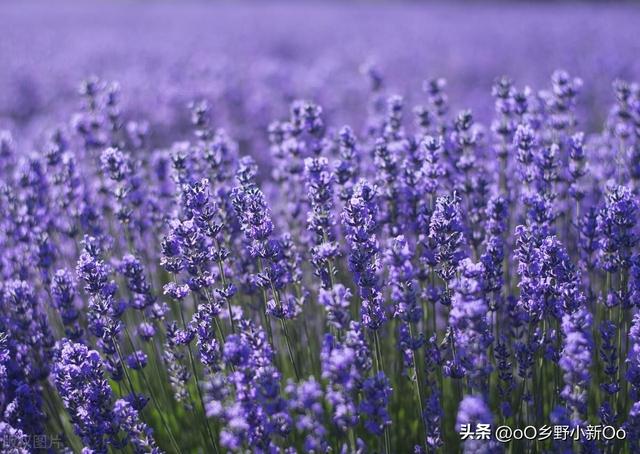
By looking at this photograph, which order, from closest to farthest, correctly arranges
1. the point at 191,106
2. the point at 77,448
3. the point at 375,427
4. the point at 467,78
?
the point at 375,427 < the point at 77,448 < the point at 191,106 < the point at 467,78

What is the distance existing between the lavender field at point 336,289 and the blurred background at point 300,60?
134 centimetres

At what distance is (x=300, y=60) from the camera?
1199 cm

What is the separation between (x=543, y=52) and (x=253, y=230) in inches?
391

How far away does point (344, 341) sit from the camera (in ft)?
Result: 8.00

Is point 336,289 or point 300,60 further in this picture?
point 300,60

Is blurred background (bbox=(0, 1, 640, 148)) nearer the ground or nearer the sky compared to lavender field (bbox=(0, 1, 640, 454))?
nearer the sky

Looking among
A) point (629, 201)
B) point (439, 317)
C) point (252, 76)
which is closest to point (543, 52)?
point (252, 76)

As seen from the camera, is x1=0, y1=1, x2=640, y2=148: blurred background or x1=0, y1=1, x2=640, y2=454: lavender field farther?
x1=0, y1=1, x2=640, y2=148: blurred background

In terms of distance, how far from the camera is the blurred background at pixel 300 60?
7746mm

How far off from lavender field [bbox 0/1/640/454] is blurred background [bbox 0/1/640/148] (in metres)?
1.34

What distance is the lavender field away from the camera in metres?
2.39

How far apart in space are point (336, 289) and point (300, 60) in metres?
10.2

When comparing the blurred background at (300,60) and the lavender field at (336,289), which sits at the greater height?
the blurred background at (300,60)

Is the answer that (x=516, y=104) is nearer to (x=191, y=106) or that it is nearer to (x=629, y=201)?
(x=629, y=201)
